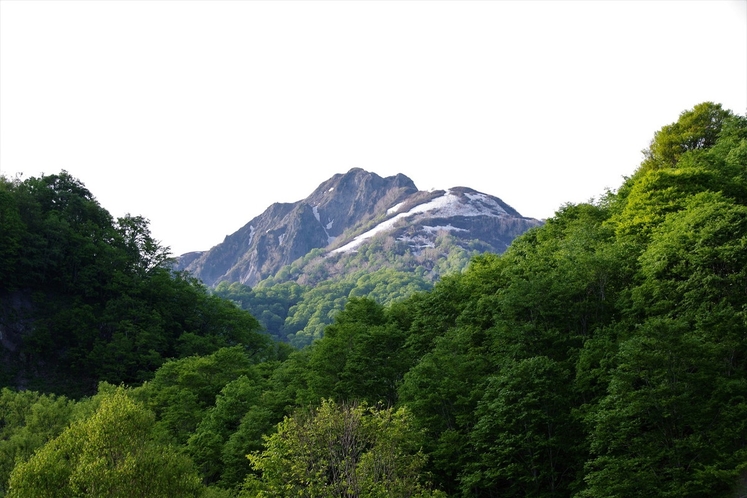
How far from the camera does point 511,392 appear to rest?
33.8 m

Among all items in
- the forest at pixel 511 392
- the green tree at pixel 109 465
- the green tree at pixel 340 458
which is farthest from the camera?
the green tree at pixel 109 465

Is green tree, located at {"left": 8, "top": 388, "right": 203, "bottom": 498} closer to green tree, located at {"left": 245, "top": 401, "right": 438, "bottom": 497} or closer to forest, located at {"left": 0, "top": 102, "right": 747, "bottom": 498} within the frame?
forest, located at {"left": 0, "top": 102, "right": 747, "bottom": 498}

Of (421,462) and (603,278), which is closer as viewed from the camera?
(421,462)

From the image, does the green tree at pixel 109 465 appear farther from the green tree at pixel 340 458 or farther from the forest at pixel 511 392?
the green tree at pixel 340 458

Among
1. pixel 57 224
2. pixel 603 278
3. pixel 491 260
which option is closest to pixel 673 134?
pixel 491 260

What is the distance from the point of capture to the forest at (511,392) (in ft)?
93.9

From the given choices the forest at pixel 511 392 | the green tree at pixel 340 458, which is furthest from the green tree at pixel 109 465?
the green tree at pixel 340 458

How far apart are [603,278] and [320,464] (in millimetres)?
22676

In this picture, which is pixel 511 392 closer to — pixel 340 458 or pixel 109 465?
pixel 340 458

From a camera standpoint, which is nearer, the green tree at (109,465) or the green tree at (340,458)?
the green tree at (340,458)

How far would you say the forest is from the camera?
2862 centimetres

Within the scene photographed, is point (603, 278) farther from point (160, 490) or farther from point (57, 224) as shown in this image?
point (57, 224)

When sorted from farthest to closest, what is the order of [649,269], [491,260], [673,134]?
[673,134] < [491,260] < [649,269]

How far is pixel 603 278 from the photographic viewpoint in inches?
1571
